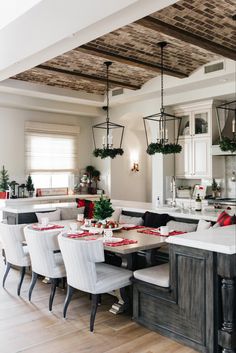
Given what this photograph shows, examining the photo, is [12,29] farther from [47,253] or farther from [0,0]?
[47,253]

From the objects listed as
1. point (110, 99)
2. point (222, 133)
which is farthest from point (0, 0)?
point (222, 133)

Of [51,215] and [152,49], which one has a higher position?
[152,49]

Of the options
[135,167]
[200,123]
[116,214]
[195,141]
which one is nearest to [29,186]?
[116,214]

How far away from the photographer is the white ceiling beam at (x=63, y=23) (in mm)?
3113

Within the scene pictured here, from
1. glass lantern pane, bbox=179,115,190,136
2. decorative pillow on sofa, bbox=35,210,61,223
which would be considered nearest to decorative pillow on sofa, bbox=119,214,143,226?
decorative pillow on sofa, bbox=35,210,61,223

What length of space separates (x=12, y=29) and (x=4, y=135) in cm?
417

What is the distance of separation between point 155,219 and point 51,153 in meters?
3.93

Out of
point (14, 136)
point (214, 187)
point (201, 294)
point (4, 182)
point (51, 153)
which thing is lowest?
point (201, 294)

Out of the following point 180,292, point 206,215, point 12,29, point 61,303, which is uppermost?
point 12,29

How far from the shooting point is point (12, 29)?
12.3 ft

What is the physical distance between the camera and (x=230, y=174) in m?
7.25

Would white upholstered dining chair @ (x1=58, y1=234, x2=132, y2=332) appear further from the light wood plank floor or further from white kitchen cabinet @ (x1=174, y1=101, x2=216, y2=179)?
white kitchen cabinet @ (x1=174, y1=101, x2=216, y2=179)

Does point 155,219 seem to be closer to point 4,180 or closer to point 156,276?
point 156,276

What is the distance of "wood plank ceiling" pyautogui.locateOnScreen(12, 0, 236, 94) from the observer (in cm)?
390
